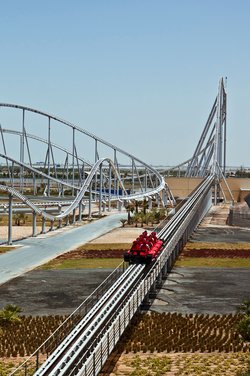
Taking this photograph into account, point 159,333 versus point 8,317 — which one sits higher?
point 8,317

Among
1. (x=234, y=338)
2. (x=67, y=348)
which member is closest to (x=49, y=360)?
(x=67, y=348)

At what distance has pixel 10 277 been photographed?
50.9 m

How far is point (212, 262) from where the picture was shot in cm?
6125

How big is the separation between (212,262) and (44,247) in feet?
59.4

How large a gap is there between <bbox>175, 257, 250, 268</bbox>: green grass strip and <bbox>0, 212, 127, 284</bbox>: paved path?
1163 cm

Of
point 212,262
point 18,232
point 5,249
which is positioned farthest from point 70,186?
point 212,262

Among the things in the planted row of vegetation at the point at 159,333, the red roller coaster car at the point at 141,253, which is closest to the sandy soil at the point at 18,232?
the red roller coaster car at the point at 141,253

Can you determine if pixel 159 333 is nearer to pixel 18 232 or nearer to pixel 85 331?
pixel 85 331

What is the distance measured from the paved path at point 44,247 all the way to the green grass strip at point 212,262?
1163 centimetres

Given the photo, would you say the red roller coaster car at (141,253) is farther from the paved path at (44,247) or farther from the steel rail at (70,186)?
the steel rail at (70,186)

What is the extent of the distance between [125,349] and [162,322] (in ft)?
17.2

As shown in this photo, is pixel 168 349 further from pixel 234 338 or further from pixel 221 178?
pixel 221 178

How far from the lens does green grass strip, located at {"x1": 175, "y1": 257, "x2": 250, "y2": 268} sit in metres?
59.0

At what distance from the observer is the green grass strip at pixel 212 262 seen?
194ft
